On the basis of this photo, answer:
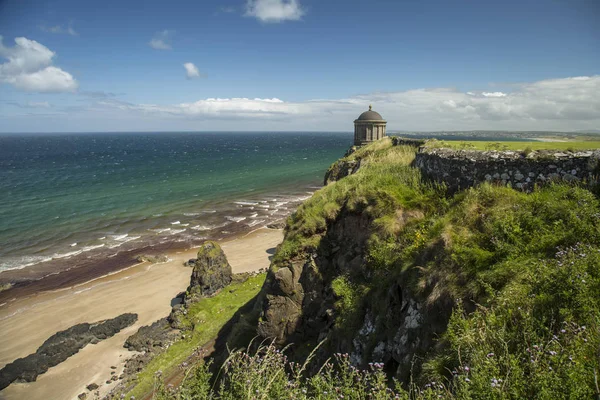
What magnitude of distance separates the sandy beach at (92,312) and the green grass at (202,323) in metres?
2.99

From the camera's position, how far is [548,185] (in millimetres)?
7785

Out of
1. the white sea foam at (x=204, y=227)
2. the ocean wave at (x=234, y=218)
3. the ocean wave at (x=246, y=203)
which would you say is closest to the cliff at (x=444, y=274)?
the white sea foam at (x=204, y=227)

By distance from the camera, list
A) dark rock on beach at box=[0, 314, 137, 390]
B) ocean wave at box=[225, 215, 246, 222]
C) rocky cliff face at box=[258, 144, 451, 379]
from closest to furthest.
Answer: rocky cliff face at box=[258, 144, 451, 379]
dark rock on beach at box=[0, 314, 137, 390]
ocean wave at box=[225, 215, 246, 222]

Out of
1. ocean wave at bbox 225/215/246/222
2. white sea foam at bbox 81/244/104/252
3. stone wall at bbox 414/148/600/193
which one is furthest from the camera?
ocean wave at bbox 225/215/246/222

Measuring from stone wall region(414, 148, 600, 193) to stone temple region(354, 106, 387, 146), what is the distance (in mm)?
30474

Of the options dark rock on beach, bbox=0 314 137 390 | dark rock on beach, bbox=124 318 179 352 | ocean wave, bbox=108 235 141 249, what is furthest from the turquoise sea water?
dark rock on beach, bbox=124 318 179 352

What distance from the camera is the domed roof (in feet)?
133

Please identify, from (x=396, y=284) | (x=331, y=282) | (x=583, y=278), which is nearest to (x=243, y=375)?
(x=396, y=284)

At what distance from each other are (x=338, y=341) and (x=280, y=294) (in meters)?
3.87

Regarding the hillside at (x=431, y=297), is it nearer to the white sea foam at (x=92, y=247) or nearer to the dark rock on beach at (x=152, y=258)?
the dark rock on beach at (x=152, y=258)

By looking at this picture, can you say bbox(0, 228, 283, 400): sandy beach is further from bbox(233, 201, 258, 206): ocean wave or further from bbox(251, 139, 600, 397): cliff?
bbox(233, 201, 258, 206): ocean wave

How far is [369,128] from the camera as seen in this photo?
4012 centimetres

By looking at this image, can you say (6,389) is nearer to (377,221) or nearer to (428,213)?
(377,221)

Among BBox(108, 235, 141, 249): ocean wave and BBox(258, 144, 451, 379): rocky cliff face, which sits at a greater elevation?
BBox(258, 144, 451, 379): rocky cliff face
